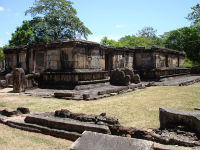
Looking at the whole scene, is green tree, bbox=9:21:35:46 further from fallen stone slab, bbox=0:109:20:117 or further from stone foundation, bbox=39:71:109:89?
fallen stone slab, bbox=0:109:20:117

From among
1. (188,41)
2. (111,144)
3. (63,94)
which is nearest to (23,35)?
(63,94)

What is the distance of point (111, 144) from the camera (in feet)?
9.99

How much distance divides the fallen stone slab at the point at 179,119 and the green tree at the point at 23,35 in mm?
26788

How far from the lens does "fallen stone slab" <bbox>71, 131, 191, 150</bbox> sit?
9.67 ft

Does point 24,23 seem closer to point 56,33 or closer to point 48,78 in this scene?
point 56,33

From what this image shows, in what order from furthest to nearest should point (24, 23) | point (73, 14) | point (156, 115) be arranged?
1. point (73, 14)
2. point (24, 23)
3. point (156, 115)

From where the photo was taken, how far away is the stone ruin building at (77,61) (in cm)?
1184

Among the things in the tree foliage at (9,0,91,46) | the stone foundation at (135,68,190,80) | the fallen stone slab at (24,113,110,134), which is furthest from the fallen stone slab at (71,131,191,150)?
the tree foliage at (9,0,91,46)

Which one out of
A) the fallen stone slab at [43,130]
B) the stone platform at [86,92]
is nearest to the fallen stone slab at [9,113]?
the fallen stone slab at [43,130]

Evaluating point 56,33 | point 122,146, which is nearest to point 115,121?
point 122,146

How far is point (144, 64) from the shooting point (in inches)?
734

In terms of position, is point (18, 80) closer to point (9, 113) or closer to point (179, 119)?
point (9, 113)

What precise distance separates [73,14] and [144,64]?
17205mm

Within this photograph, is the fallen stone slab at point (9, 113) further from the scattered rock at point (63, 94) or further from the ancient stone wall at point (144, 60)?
the ancient stone wall at point (144, 60)
